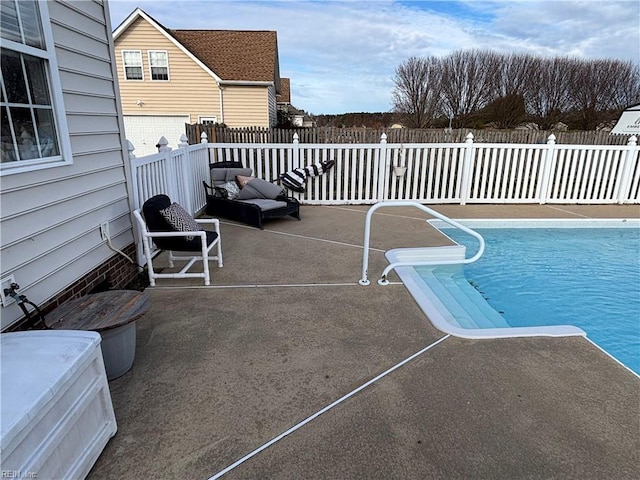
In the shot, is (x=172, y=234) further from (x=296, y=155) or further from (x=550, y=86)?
(x=550, y=86)

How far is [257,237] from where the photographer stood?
540 cm

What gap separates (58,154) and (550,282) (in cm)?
531

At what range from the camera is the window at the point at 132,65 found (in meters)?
15.1

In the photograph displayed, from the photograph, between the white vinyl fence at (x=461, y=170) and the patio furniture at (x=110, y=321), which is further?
the white vinyl fence at (x=461, y=170)

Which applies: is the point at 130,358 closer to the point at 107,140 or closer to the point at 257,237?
the point at 107,140

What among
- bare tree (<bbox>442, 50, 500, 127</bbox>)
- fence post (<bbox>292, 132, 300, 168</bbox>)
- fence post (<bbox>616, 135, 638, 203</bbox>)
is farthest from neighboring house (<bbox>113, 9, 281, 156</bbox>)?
fence post (<bbox>616, 135, 638, 203</bbox>)

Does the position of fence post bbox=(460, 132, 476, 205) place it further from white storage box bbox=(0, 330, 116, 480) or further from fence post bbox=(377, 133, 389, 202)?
white storage box bbox=(0, 330, 116, 480)

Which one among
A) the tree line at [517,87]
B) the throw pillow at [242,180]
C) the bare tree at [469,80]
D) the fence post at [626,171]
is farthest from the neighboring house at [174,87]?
the fence post at [626,171]

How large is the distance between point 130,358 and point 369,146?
19.7 feet

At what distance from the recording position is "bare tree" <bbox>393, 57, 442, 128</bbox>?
18.0 m

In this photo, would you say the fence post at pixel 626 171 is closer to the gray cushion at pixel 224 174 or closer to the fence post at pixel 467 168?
the fence post at pixel 467 168

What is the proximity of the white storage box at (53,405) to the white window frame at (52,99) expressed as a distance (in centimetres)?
130

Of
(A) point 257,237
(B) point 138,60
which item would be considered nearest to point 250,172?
(A) point 257,237

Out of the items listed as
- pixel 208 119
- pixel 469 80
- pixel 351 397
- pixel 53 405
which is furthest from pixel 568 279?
pixel 469 80
